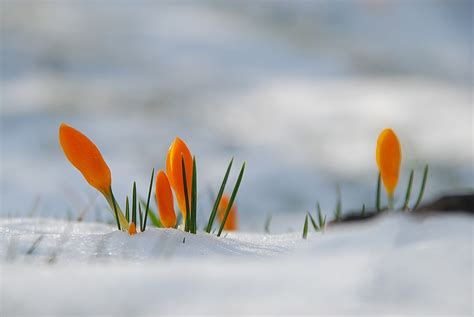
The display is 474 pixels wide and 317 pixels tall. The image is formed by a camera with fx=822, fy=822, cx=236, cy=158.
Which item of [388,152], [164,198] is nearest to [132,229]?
[164,198]

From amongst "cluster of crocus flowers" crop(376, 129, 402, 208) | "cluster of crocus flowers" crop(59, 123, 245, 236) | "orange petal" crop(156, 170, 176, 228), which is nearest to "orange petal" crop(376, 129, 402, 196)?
"cluster of crocus flowers" crop(376, 129, 402, 208)

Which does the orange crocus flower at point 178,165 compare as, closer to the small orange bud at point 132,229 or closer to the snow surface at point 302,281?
the small orange bud at point 132,229

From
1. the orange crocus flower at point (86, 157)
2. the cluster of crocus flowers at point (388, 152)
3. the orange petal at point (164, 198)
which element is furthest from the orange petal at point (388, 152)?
the orange crocus flower at point (86, 157)

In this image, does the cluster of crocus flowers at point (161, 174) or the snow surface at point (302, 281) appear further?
the cluster of crocus flowers at point (161, 174)

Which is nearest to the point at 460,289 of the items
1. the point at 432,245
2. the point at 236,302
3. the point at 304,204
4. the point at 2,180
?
the point at 432,245

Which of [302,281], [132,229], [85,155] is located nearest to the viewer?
[302,281]

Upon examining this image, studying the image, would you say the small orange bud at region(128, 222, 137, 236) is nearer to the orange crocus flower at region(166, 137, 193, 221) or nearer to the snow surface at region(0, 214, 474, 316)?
the orange crocus flower at region(166, 137, 193, 221)

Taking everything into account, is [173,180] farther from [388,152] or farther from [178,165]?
[388,152]
